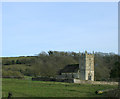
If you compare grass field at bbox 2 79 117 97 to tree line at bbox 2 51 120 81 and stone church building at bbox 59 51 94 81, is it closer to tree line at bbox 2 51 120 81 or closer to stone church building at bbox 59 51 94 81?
tree line at bbox 2 51 120 81

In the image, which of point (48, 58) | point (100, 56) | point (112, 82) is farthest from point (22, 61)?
point (112, 82)

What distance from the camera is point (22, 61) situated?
291 ft

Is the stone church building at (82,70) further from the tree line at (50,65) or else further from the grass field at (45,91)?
the grass field at (45,91)

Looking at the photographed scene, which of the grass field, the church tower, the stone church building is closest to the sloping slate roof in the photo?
the stone church building

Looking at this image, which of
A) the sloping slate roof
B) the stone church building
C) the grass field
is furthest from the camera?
the sloping slate roof

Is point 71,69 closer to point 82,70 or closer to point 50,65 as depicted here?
point 82,70

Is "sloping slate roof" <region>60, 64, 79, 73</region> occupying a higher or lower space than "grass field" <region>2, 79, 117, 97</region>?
higher

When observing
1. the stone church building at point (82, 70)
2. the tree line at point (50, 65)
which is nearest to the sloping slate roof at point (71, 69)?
the stone church building at point (82, 70)

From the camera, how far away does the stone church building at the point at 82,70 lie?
59.0 metres

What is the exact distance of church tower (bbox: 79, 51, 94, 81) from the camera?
Result: 194 feet

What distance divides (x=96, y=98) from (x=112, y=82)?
21847 millimetres

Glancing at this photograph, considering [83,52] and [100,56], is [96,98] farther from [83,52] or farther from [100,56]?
[100,56]

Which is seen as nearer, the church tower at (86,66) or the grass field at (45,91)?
the grass field at (45,91)

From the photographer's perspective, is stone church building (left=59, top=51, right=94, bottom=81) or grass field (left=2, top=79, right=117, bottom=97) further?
stone church building (left=59, top=51, right=94, bottom=81)
